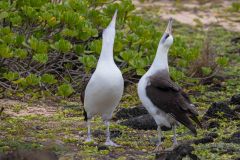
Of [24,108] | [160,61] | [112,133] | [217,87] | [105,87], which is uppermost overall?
[160,61]

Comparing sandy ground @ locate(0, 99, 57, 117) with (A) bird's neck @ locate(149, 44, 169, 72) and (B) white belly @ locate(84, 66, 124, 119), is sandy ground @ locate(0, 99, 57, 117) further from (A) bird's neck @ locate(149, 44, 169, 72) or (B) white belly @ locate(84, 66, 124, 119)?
(A) bird's neck @ locate(149, 44, 169, 72)

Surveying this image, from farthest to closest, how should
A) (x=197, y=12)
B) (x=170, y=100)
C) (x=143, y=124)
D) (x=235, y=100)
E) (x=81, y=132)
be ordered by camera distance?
1. (x=197, y=12)
2. (x=235, y=100)
3. (x=143, y=124)
4. (x=81, y=132)
5. (x=170, y=100)

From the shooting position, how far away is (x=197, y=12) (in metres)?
15.3

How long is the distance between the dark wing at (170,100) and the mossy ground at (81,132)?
0.32 metres

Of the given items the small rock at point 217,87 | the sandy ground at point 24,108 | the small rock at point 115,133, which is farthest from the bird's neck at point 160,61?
the small rock at point 217,87

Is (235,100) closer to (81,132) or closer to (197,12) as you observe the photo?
(81,132)

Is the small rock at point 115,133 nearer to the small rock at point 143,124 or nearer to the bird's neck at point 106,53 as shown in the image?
the small rock at point 143,124

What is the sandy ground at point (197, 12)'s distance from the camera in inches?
574

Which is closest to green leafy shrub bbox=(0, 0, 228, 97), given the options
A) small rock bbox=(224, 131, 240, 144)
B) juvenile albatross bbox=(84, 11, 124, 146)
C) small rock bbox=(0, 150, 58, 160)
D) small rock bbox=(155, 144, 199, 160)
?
juvenile albatross bbox=(84, 11, 124, 146)

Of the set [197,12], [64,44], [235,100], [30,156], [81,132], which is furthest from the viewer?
[197,12]

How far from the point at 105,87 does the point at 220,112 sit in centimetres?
173

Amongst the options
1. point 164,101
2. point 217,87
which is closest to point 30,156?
point 164,101

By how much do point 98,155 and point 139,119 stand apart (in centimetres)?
132

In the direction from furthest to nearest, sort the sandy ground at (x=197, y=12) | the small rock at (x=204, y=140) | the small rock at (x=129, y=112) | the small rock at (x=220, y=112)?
the sandy ground at (x=197, y=12) → the small rock at (x=129, y=112) → the small rock at (x=220, y=112) → the small rock at (x=204, y=140)
